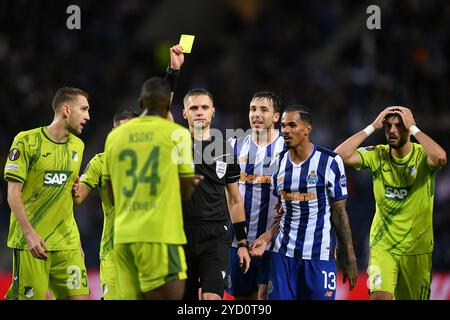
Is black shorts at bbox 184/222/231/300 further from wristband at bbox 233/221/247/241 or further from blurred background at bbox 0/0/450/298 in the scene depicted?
blurred background at bbox 0/0/450/298

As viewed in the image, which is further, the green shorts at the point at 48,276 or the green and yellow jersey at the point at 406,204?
the green and yellow jersey at the point at 406,204

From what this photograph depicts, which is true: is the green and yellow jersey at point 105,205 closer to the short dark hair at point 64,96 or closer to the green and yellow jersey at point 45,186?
the green and yellow jersey at point 45,186

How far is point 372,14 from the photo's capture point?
62.8 feet

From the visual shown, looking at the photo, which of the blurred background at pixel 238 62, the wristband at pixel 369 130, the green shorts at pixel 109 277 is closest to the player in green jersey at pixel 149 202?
the green shorts at pixel 109 277

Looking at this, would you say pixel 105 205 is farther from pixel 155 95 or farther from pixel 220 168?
pixel 155 95

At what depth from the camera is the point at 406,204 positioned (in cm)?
884

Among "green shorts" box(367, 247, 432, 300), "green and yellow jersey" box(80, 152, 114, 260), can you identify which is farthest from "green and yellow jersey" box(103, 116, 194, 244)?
"green shorts" box(367, 247, 432, 300)

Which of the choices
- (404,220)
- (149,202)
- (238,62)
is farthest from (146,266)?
(238,62)

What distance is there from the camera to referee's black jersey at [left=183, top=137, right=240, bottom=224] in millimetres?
8023

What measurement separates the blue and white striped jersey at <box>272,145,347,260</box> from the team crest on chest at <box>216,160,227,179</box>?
2.26 ft

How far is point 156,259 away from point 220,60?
1418 cm

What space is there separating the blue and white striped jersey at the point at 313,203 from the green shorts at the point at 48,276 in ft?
6.60

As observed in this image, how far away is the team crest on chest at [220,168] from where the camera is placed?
821 centimetres
